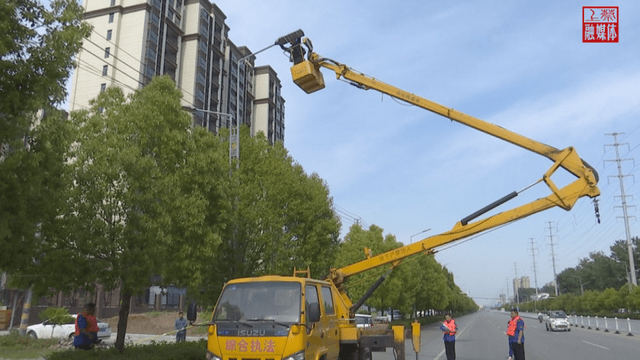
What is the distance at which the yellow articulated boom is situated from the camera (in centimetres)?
798

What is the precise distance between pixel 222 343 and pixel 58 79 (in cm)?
503

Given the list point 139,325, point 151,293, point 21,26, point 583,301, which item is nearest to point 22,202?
point 21,26

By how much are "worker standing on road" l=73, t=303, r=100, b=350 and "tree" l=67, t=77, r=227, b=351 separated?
70 cm

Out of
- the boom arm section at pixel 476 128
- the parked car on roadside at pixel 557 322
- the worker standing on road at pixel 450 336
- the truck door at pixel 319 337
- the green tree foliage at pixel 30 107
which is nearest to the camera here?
the green tree foliage at pixel 30 107

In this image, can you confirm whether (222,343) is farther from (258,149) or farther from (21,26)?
(258,149)

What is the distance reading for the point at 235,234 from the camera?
59.5 ft

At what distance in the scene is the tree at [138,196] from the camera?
11.5 m

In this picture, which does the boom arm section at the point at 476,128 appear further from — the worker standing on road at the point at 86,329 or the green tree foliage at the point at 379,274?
the green tree foliage at the point at 379,274

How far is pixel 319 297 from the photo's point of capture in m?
9.60

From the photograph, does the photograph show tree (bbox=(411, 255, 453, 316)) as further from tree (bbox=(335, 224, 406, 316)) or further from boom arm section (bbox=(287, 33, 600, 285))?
boom arm section (bbox=(287, 33, 600, 285))

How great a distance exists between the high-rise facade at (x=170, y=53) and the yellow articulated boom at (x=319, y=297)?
98.7 ft

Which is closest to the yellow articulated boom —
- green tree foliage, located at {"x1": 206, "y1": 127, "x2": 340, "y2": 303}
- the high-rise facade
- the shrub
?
the shrub

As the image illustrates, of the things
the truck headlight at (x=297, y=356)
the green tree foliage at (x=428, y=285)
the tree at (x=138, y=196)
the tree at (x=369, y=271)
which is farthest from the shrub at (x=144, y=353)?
the green tree foliage at (x=428, y=285)

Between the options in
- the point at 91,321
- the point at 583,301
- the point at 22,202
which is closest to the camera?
the point at 22,202
